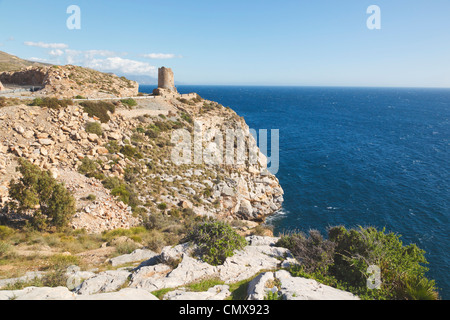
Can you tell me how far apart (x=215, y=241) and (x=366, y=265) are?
5552 mm

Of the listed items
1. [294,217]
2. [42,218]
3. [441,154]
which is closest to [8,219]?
[42,218]

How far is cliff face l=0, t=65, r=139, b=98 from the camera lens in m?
33.1

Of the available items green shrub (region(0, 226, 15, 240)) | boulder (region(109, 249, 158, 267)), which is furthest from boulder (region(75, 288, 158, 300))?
green shrub (region(0, 226, 15, 240))

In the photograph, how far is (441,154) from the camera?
5472 cm

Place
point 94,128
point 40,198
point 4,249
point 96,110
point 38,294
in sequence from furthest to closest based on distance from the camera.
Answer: point 96,110 < point 94,128 < point 40,198 < point 4,249 < point 38,294

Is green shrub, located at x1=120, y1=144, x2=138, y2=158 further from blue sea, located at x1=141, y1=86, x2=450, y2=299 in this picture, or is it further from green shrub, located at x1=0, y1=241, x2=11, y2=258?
blue sea, located at x1=141, y1=86, x2=450, y2=299

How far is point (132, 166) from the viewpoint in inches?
976

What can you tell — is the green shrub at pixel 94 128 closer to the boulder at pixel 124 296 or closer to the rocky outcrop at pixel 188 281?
the rocky outcrop at pixel 188 281

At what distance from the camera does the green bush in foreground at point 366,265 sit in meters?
7.38

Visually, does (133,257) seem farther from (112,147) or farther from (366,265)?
(112,147)

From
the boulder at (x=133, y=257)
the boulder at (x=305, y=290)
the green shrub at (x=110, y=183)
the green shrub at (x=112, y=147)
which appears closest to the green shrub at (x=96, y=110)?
the green shrub at (x=112, y=147)

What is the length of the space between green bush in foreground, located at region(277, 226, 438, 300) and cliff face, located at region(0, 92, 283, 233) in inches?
587

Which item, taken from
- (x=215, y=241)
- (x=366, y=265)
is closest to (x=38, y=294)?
(x=215, y=241)
